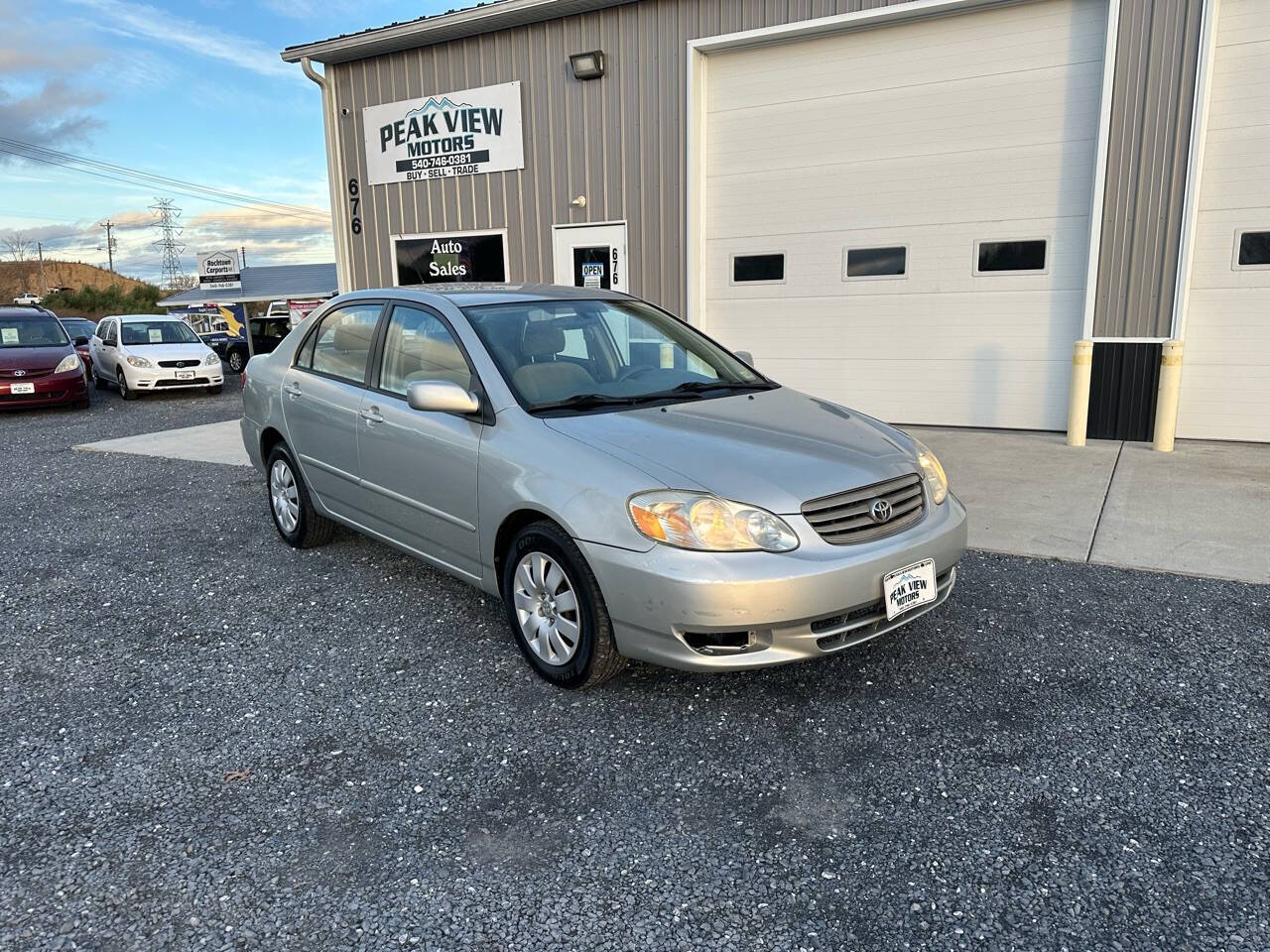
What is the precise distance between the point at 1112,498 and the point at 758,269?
4.61 m

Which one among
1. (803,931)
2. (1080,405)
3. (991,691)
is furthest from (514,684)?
(1080,405)

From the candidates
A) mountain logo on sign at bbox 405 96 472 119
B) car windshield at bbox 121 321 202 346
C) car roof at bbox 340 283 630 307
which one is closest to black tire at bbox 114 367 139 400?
car windshield at bbox 121 321 202 346

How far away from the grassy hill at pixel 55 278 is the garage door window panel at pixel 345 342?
82.5 m

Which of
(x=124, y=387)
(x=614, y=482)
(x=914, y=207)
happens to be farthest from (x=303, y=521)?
(x=124, y=387)

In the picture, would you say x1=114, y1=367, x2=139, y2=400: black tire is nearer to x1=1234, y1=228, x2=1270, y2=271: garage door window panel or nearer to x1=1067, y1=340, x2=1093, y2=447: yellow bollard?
x1=1067, y1=340, x2=1093, y2=447: yellow bollard

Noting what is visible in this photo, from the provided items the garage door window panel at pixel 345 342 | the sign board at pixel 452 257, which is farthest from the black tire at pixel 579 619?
the sign board at pixel 452 257

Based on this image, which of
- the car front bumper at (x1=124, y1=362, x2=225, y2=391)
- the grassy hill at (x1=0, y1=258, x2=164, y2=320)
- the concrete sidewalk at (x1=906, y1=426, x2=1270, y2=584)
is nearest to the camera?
the concrete sidewalk at (x1=906, y1=426, x2=1270, y2=584)

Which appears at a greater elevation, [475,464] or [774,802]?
[475,464]

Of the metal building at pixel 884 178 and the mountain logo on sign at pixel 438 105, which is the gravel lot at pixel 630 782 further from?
the mountain logo on sign at pixel 438 105

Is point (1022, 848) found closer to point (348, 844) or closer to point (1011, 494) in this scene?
point (348, 844)

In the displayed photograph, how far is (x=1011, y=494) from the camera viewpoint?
6.10m

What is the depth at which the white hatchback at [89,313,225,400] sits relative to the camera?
13.9 metres

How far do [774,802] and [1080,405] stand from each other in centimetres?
640

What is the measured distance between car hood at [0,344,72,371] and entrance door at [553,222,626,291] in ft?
24.1
